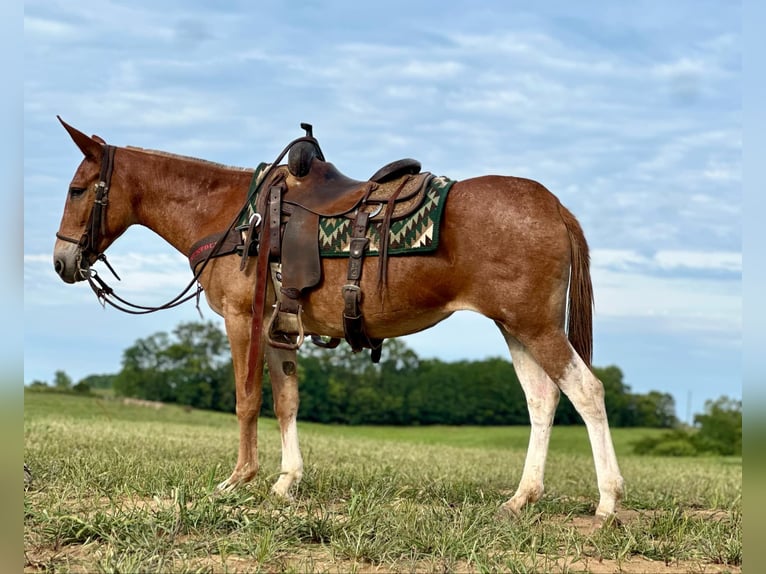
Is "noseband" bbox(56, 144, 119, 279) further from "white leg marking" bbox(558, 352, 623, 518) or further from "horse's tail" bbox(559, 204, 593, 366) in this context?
"white leg marking" bbox(558, 352, 623, 518)

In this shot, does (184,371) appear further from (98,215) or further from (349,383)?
(98,215)

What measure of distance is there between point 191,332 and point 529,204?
29.2 metres

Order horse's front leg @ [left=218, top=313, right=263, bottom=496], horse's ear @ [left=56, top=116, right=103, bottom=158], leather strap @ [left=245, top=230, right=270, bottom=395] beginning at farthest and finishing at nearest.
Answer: horse's ear @ [left=56, top=116, right=103, bottom=158] → horse's front leg @ [left=218, top=313, right=263, bottom=496] → leather strap @ [left=245, top=230, right=270, bottom=395]

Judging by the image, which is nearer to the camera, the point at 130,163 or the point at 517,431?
the point at 130,163

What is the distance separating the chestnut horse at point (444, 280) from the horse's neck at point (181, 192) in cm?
1

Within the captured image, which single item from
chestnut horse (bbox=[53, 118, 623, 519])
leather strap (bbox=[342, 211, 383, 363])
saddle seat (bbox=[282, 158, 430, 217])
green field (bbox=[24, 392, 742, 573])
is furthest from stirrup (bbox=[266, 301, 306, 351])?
green field (bbox=[24, 392, 742, 573])

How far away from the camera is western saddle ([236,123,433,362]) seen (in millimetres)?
6320

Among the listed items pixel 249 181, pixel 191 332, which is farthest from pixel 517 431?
pixel 249 181

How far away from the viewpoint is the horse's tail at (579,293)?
621 cm

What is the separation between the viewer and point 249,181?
7426mm

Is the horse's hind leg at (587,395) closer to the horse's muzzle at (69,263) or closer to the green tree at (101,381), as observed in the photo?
the horse's muzzle at (69,263)

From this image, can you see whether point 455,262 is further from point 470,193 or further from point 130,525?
point 130,525

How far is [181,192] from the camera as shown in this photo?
7.46m

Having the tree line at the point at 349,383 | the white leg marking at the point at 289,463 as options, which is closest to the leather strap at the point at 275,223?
the white leg marking at the point at 289,463
